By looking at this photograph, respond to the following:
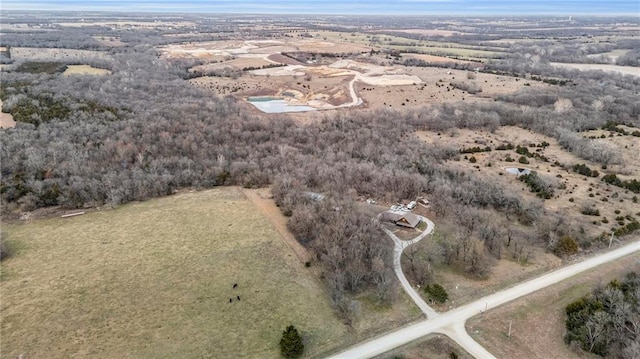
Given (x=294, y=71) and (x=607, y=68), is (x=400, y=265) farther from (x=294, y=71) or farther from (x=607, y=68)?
(x=607, y=68)

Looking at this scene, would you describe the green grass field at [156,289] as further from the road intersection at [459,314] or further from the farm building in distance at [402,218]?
the farm building in distance at [402,218]

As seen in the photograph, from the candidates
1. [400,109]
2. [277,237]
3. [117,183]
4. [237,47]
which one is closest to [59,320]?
[277,237]

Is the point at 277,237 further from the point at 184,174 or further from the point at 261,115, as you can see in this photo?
the point at 261,115

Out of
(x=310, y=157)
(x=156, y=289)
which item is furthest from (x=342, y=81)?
(x=156, y=289)

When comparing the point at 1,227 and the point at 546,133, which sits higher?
the point at 546,133

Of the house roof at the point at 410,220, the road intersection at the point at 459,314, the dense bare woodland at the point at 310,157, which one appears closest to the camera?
the road intersection at the point at 459,314

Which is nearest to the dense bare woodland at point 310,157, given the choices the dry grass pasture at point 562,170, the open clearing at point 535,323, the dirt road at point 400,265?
the dirt road at point 400,265
